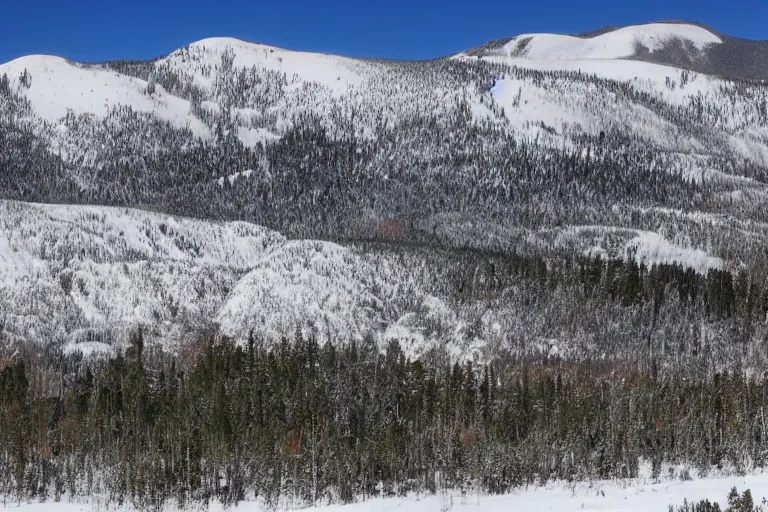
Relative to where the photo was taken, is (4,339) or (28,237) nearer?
(4,339)

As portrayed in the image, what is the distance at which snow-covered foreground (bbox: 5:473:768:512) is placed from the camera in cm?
6133

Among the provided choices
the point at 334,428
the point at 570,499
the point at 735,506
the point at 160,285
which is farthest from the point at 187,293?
the point at 735,506

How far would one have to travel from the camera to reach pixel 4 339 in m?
138

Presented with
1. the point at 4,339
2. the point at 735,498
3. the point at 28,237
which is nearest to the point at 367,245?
the point at 28,237

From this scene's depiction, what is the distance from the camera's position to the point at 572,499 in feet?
215

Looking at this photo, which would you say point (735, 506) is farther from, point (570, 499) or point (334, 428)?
point (334, 428)

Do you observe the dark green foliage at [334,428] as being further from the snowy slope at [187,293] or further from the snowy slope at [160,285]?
the snowy slope at [187,293]

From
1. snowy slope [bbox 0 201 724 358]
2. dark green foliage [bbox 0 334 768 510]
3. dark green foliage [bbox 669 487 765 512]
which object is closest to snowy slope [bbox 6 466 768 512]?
dark green foliage [bbox 0 334 768 510]

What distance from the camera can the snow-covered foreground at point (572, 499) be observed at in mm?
61331

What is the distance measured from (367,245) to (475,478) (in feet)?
384

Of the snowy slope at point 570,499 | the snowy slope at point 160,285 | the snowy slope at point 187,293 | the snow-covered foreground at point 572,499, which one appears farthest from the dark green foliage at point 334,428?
the snowy slope at point 187,293

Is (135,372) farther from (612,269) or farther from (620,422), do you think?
(612,269)

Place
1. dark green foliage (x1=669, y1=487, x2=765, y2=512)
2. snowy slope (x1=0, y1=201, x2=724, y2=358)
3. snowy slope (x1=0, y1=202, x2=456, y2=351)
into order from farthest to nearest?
snowy slope (x1=0, y1=202, x2=456, y2=351)
snowy slope (x1=0, y1=201, x2=724, y2=358)
dark green foliage (x1=669, y1=487, x2=765, y2=512)

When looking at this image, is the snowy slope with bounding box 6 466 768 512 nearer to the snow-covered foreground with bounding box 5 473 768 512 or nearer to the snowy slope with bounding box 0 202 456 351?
the snow-covered foreground with bounding box 5 473 768 512
